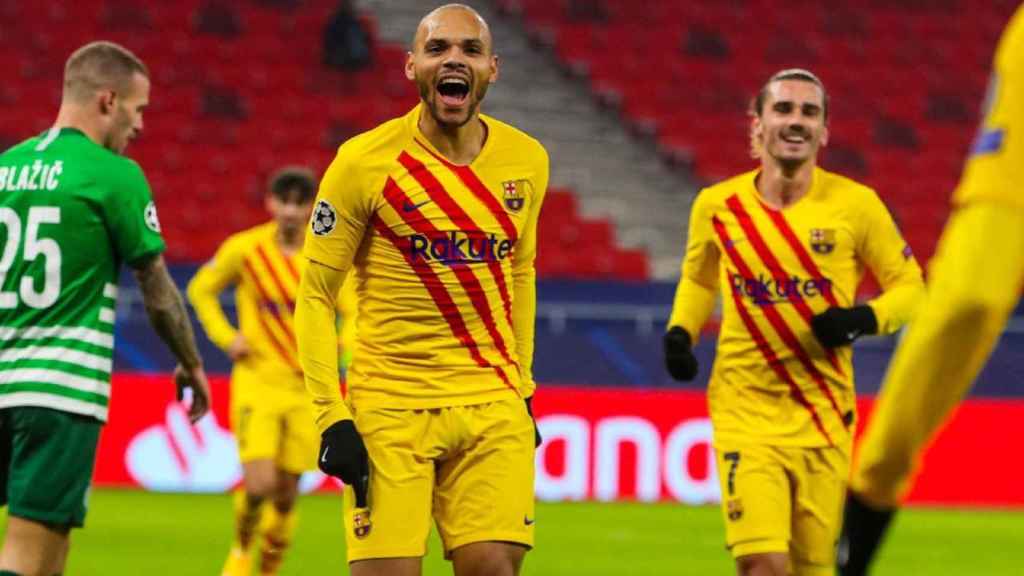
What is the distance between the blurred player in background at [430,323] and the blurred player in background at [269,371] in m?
3.90

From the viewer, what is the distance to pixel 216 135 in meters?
20.4

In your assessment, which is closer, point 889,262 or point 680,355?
point 889,262

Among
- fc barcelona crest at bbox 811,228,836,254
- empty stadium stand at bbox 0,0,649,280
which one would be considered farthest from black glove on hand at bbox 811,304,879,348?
empty stadium stand at bbox 0,0,649,280

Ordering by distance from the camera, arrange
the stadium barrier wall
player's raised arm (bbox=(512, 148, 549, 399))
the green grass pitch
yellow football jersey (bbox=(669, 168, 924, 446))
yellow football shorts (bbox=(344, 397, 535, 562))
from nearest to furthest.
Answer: yellow football shorts (bbox=(344, 397, 535, 562))
player's raised arm (bbox=(512, 148, 549, 399))
yellow football jersey (bbox=(669, 168, 924, 446))
the green grass pitch
the stadium barrier wall

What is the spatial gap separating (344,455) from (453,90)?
3.73 feet

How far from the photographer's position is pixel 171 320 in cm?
571

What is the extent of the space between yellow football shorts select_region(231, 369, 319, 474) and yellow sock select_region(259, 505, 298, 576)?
36 cm

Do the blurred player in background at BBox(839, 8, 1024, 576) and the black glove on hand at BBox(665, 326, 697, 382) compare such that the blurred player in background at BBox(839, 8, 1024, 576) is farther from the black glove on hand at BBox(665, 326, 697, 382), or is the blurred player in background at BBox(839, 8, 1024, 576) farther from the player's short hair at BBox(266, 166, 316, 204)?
the player's short hair at BBox(266, 166, 316, 204)

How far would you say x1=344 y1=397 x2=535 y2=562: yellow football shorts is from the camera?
5.23m

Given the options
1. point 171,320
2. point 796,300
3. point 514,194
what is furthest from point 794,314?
point 171,320

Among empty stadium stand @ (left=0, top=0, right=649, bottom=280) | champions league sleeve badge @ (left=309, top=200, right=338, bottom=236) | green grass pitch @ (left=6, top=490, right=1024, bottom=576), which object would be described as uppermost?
empty stadium stand @ (left=0, top=0, right=649, bottom=280)

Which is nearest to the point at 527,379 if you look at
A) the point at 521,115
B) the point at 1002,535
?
the point at 1002,535

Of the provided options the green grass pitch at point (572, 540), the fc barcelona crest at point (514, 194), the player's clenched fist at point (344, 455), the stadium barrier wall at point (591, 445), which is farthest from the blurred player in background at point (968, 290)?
the stadium barrier wall at point (591, 445)

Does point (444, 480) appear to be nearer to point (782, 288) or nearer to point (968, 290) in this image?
point (782, 288)
